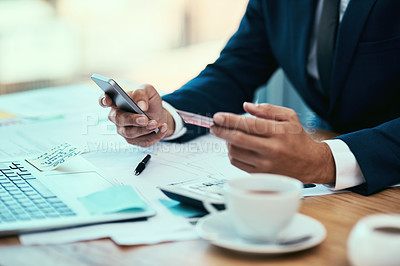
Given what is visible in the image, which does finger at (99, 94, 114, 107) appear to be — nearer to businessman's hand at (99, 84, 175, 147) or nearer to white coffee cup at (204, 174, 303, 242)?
businessman's hand at (99, 84, 175, 147)

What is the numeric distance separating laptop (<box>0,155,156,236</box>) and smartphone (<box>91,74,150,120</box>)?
14 centimetres

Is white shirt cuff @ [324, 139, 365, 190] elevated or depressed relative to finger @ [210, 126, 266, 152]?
depressed

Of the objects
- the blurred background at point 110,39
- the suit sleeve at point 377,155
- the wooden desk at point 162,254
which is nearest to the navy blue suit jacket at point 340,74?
the suit sleeve at point 377,155

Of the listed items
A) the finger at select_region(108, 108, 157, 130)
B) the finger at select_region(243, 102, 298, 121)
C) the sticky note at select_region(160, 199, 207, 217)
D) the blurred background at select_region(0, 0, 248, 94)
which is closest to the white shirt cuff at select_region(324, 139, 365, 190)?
the finger at select_region(243, 102, 298, 121)

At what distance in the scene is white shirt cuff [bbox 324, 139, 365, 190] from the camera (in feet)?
2.95

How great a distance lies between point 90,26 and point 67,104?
2.42 m

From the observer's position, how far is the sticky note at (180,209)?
0.80m

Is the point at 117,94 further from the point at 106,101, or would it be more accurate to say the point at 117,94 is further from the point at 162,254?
the point at 162,254

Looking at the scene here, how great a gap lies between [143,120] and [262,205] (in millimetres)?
512

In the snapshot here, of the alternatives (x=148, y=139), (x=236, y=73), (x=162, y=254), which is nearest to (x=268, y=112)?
(x=162, y=254)

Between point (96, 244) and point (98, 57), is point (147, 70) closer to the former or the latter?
point (98, 57)

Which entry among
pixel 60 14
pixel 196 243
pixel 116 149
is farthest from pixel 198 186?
pixel 60 14

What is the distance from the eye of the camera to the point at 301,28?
1.38 m

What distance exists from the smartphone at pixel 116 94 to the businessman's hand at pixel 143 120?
0.05 feet
